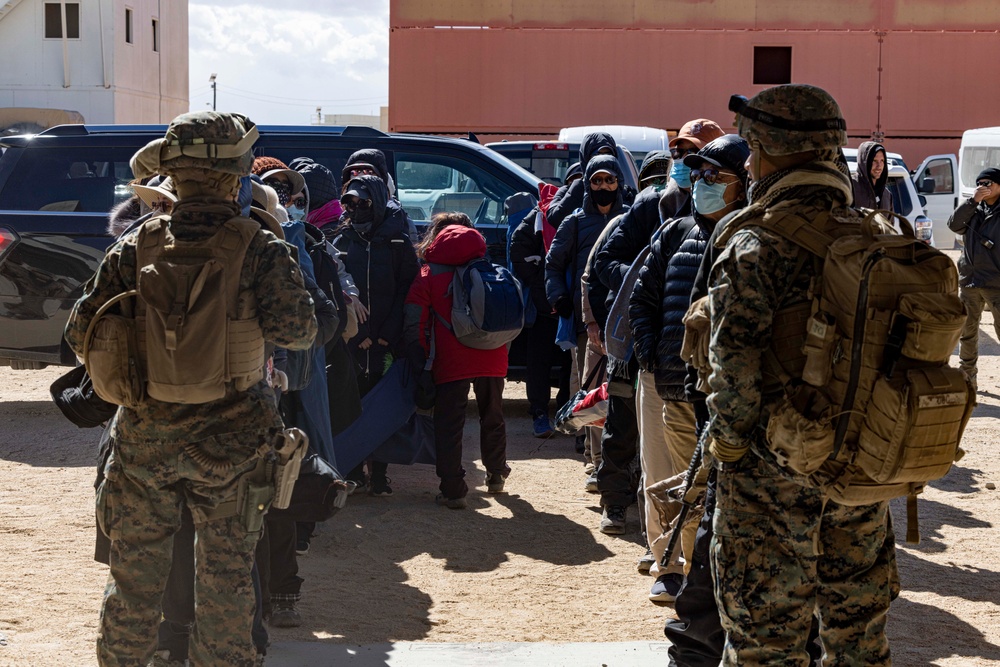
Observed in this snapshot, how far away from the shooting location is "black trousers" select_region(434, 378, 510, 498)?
21.4ft

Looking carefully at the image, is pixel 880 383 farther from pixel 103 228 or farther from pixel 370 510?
pixel 103 228

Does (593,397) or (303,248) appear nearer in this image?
Result: (303,248)

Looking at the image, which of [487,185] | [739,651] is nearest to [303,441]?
[739,651]

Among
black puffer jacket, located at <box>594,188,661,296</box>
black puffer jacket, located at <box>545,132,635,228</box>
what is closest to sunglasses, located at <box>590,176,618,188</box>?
black puffer jacket, located at <box>545,132,635,228</box>

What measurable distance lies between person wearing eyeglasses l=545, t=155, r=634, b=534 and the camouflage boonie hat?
328cm

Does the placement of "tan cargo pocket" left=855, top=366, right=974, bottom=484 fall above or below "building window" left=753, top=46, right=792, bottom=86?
below

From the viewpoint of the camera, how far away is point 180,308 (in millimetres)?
3420

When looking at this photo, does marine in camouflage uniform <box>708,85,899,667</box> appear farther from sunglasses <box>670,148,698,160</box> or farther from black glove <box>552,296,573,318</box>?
black glove <box>552,296,573,318</box>

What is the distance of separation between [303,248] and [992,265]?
664cm

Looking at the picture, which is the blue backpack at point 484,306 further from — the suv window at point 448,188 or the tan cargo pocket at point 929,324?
the tan cargo pocket at point 929,324

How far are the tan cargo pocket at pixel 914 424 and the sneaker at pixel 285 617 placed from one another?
2580mm

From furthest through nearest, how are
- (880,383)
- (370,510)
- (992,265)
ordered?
(992,265)
(370,510)
(880,383)

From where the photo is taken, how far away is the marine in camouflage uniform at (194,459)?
11.4 feet


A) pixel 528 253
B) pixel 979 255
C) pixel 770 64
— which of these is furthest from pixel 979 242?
Answer: pixel 770 64
